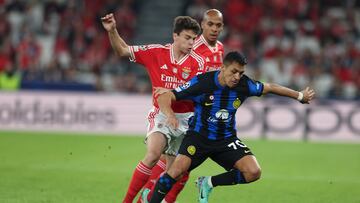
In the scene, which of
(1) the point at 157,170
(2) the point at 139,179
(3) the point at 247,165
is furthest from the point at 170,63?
(3) the point at 247,165

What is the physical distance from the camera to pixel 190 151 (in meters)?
8.06

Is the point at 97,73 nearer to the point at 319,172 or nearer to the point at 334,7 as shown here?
the point at 334,7

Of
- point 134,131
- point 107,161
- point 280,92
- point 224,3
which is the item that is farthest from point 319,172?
point 224,3

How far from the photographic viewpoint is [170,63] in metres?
8.78

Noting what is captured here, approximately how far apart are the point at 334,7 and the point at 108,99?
889cm

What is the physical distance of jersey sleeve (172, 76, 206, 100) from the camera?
805cm

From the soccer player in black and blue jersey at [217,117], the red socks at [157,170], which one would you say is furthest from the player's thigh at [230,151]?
the red socks at [157,170]

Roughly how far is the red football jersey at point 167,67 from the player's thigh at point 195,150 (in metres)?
0.72

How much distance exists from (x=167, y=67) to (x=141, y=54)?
350 millimetres

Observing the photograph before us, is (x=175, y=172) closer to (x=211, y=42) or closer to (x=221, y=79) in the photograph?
(x=221, y=79)

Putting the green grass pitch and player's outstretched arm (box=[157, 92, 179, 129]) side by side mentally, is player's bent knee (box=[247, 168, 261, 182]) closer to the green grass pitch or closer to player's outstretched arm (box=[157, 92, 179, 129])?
player's outstretched arm (box=[157, 92, 179, 129])

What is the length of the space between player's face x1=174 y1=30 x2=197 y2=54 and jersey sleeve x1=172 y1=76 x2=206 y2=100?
2.31ft

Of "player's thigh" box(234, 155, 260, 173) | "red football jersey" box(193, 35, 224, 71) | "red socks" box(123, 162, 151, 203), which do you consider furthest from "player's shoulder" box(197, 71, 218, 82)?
"red socks" box(123, 162, 151, 203)

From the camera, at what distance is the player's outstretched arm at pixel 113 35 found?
8.55 m
